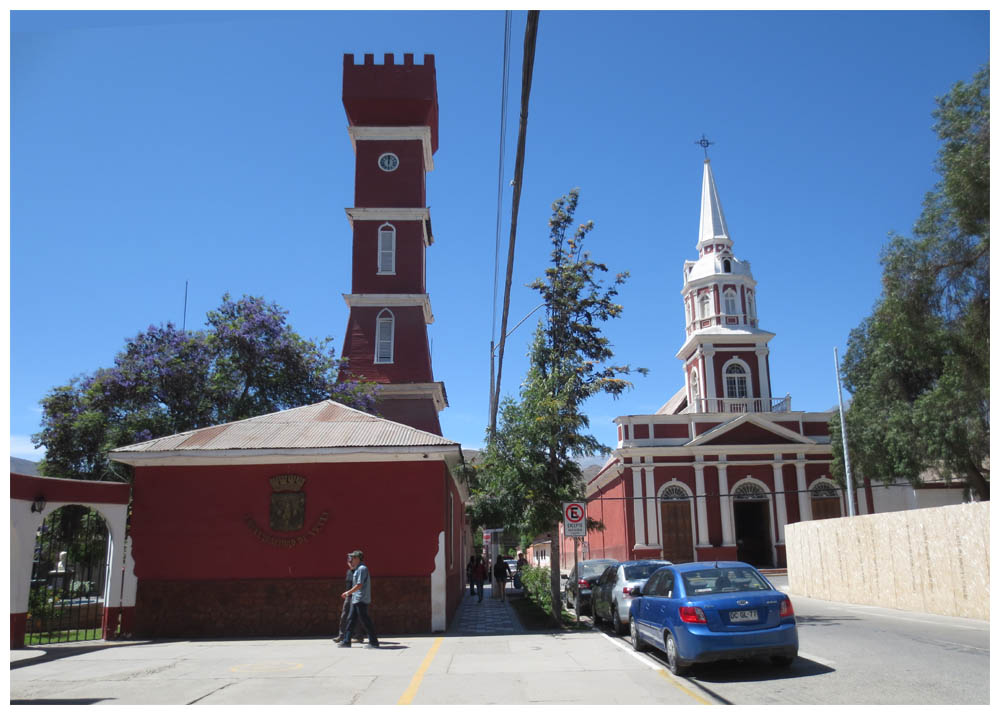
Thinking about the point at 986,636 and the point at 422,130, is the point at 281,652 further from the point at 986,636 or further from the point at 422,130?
the point at 422,130

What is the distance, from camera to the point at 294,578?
48.5ft

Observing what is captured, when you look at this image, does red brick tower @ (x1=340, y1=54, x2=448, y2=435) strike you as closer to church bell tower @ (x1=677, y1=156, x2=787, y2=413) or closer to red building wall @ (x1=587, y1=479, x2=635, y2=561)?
red building wall @ (x1=587, y1=479, x2=635, y2=561)

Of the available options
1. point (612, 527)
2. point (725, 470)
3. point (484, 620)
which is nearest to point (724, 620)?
point (484, 620)

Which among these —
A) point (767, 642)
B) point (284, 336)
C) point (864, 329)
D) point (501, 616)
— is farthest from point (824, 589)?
point (864, 329)

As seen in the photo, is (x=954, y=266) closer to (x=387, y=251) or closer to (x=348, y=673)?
(x=348, y=673)

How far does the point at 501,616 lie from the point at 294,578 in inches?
237

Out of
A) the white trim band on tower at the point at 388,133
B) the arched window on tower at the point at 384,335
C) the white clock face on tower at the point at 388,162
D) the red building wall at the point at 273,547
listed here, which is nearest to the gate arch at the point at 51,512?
the red building wall at the point at 273,547

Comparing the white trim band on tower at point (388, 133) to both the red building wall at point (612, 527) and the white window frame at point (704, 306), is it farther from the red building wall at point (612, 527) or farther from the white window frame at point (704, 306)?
the white window frame at point (704, 306)

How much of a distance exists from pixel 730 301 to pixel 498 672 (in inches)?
1515

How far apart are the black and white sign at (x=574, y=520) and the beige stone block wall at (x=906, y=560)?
7.06 meters

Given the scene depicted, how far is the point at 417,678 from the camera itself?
934 centimetres

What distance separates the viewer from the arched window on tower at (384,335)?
31.5 m

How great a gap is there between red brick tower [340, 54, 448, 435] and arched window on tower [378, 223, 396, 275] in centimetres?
4

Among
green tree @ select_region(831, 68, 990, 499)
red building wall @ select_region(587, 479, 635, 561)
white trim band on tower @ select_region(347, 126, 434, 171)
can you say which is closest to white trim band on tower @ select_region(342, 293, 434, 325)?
white trim band on tower @ select_region(347, 126, 434, 171)
